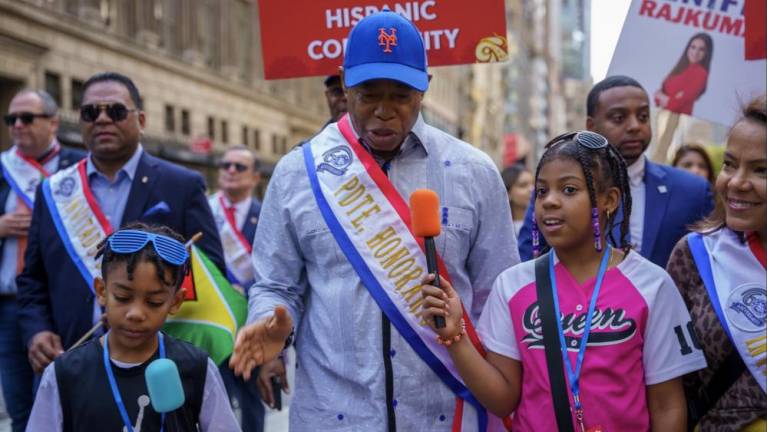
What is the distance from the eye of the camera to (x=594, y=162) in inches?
125

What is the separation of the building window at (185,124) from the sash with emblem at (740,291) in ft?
100

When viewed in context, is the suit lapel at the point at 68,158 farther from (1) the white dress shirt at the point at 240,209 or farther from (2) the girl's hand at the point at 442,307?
(2) the girl's hand at the point at 442,307

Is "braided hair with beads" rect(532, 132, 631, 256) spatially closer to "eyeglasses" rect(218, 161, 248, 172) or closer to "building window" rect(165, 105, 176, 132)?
"eyeglasses" rect(218, 161, 248, 172)

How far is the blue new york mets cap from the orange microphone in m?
0.50

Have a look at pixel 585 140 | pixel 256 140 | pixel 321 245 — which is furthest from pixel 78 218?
pixel 256 140

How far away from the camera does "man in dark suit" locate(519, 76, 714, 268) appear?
4.37m

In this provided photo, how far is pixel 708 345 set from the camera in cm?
314

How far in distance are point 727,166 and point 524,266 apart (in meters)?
0.74

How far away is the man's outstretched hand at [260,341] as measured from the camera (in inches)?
116

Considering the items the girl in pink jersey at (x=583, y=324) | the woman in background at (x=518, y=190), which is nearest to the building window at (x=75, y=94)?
the woman in background at (x=518, y=190)

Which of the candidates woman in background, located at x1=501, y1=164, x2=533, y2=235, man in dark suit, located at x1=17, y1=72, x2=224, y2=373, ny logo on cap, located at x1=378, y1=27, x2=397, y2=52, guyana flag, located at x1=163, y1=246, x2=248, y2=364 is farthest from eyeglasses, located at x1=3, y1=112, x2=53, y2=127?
woman in background, located at x1=501, y1=164, x2=533, y2=235

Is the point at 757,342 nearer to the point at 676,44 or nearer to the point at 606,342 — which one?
the point at 606,342

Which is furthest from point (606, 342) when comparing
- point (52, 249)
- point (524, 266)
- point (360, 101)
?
point (52, 249)

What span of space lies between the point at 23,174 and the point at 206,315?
2.07 meters
